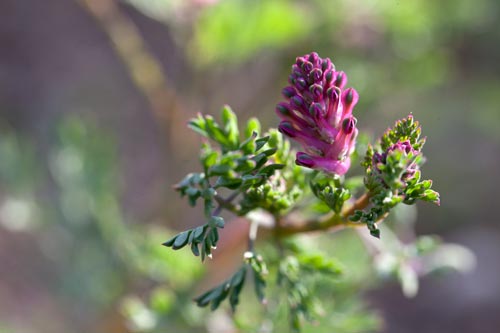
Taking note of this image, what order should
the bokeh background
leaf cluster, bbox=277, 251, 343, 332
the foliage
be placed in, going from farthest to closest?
the bokeh background < leaf cluster, bbox=277, 251, 343, 332 < the foliage

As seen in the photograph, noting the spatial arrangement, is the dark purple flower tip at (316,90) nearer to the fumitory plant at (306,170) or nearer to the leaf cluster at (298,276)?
the fumitory plant at (306,170)

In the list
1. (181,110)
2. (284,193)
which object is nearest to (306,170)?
(284,193)

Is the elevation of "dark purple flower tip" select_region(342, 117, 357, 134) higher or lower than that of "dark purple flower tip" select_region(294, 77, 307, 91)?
lower

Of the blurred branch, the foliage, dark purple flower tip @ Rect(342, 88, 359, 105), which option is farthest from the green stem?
the blurred branch

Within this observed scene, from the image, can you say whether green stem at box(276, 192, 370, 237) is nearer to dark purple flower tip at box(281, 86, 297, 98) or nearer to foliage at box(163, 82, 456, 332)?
foliage at box(163, 82, 456, 332)

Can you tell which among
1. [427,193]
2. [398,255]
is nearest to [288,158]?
[427,193]
